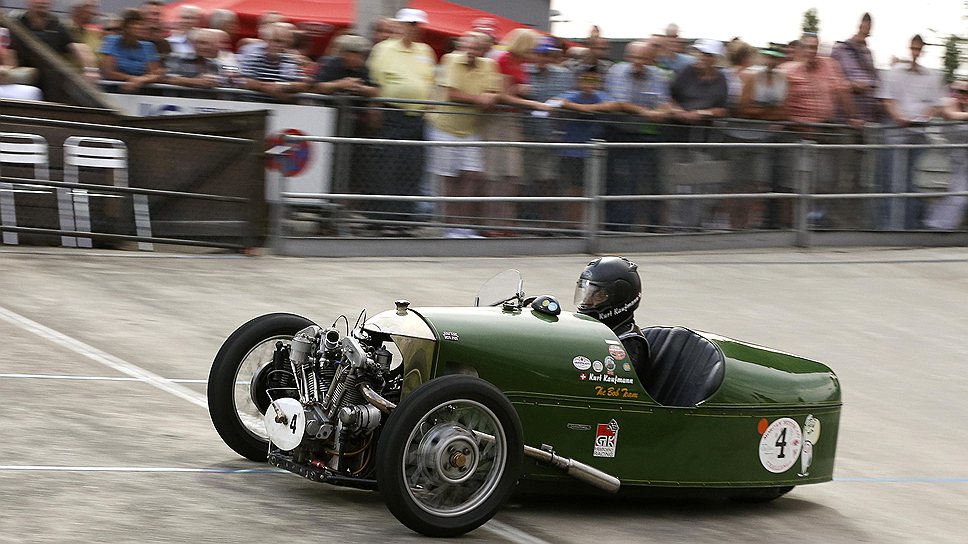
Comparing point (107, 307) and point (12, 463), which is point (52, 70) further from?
point (12, 463)

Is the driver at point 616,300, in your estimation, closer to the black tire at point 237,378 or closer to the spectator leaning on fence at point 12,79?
the black tire at point 237,378

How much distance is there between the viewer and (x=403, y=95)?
514 inches

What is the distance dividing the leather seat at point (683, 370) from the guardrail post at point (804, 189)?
7859mm

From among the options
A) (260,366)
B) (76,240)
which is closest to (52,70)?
(76,240)

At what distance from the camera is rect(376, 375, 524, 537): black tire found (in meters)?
5.36

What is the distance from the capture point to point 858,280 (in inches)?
529

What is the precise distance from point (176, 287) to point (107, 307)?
0.95 meters

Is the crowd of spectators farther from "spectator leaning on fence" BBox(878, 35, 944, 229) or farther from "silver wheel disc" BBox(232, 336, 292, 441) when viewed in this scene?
"silver wheel disc" BBox(232, 336, 292, 441)

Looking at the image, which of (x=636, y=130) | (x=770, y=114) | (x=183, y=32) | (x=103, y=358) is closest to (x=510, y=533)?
(x=103, y=358)

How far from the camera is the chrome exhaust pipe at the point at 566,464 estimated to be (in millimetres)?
5711

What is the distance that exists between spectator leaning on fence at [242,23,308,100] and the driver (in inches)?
276

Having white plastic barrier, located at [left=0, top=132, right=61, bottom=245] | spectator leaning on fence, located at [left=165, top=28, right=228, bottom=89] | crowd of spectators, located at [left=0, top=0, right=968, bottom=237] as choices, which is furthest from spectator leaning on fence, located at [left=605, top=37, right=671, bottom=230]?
white plastic barrier, located at [left=0, top=132, right=61, bottom=245]

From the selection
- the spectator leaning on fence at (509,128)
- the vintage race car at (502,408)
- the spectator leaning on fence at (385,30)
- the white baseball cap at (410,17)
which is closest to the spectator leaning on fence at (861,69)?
the spectator leaning on fence at (509,128)

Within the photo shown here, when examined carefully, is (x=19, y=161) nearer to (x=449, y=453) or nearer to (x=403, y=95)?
(x=403, y=95)
